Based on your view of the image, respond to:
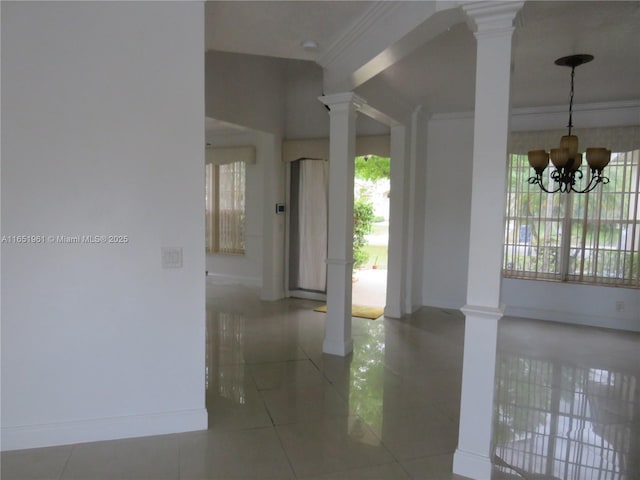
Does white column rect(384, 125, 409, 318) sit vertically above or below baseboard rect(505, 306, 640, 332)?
above

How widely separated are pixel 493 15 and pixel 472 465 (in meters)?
2.27

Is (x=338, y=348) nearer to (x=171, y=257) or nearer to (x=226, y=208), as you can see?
(x=171, y=257)

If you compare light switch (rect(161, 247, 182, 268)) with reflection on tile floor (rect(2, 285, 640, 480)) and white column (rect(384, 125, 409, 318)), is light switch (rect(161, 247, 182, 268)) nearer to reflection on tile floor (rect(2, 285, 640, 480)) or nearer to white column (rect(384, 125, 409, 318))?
reflection on tile floor (rect(2, 285, 640, 480))

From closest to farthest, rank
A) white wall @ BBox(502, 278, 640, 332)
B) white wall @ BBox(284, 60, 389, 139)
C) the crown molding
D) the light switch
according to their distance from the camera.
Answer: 1. the light switch
2. the crown molding
3. white wall @ BBox(502, 278, 640, 332)
4. white wall @ BBox(284, 60, 389, 139)

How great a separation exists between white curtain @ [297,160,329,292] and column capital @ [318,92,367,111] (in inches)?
93.5

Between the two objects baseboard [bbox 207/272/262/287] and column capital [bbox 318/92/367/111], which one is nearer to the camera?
column capital [bbox 318/92/367/111]

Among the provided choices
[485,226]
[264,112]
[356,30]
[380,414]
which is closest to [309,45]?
[356,30]

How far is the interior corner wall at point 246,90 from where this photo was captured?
4.92 meters

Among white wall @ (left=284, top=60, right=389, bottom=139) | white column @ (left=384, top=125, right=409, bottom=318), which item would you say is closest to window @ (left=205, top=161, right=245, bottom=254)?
white wall @ (left=284, top=60, right=389, bottom=139)

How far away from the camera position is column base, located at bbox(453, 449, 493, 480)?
2246 mm

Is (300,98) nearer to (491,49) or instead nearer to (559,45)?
(559,45)

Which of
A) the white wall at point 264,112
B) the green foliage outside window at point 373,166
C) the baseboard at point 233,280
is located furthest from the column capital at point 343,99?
the green foliage outside window at point 373,166

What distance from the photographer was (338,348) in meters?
4.12

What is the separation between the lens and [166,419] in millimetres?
2645
